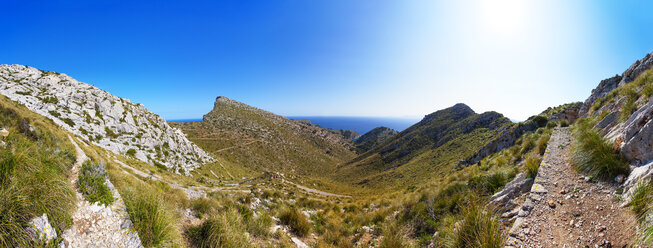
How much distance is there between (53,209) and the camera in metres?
3.23

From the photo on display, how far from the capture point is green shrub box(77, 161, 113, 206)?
4035mm

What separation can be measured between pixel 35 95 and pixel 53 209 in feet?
106

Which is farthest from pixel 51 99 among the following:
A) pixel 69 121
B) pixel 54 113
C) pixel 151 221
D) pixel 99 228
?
pixel 151 221

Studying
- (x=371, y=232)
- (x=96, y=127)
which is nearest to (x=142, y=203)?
(x=371, y=232)

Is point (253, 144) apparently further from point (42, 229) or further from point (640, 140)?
point (640, 140)

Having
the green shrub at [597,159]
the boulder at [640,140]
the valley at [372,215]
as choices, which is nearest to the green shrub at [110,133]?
the valley at [372,215]

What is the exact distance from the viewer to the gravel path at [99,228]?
130 inches

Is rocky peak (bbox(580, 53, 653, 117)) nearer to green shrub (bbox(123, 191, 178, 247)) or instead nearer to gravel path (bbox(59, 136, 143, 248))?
green shrub (bbox(123, 191, 178, 247))

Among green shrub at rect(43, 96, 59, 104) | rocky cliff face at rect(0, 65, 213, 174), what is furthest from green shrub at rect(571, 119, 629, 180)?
green shrub at rect(43, 96, 59, 104)

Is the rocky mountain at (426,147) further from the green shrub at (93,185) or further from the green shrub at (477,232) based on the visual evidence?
the green shrub at (93,185)

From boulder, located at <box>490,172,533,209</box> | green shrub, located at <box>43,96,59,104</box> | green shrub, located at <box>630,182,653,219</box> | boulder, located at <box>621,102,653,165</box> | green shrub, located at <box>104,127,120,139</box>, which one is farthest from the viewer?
green shrub, located at <box>104,127,120,139</box>

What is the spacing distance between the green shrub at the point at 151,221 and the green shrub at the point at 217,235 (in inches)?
25.9

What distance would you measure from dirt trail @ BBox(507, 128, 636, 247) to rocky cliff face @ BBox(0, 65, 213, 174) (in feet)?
100

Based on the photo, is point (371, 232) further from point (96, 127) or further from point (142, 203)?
point (96, 127)
